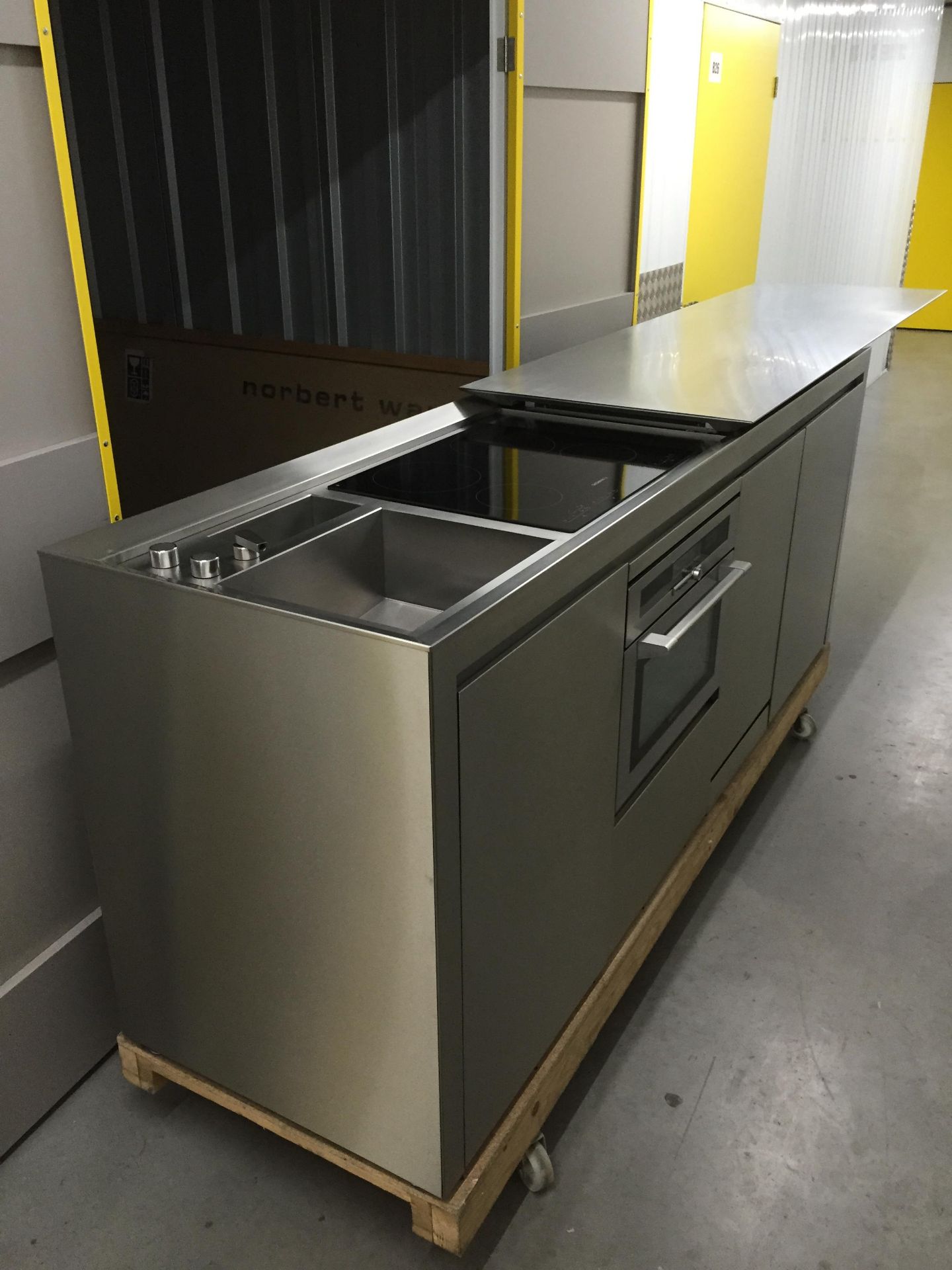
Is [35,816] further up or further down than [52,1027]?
further up

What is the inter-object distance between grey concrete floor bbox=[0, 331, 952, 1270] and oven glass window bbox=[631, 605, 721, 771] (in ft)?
1.98

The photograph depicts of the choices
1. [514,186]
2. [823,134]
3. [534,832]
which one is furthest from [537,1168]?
[823,134]

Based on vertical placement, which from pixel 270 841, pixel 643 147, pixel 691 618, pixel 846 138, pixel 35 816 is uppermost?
pixel 846 138

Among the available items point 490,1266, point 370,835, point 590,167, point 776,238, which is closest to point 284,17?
point 590,167

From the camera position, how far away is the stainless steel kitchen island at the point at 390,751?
128cm

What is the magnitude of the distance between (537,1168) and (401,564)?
40.9 inches

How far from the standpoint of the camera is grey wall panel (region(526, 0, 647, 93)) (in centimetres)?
239

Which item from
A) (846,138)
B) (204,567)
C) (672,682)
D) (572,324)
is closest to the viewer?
(204,567)

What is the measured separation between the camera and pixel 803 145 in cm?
527

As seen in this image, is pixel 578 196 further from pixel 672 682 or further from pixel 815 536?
pixel 672 682

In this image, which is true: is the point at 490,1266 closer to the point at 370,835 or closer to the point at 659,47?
the point at 370,835

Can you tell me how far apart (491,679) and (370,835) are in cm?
25

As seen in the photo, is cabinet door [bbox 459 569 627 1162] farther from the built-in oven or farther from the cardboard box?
the cardboard box

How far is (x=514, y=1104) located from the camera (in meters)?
1.67
